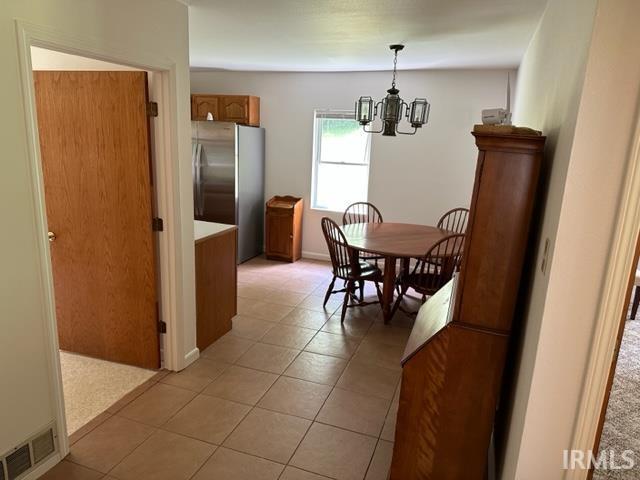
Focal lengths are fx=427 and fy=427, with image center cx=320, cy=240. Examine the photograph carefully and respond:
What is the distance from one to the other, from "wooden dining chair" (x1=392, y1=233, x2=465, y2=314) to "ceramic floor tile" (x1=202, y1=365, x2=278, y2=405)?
57.3 inches

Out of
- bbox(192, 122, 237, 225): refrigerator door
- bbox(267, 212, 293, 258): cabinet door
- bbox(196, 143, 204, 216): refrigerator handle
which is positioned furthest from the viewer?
bbox(267, 212, 293, 258): cabinet door

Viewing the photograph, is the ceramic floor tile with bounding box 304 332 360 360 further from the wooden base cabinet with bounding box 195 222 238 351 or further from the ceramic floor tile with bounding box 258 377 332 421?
the wooden base cabinet with bounding box 195 222 238 351

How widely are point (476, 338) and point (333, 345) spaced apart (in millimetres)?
1838

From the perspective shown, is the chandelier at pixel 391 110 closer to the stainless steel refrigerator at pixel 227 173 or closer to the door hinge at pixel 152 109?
the door hinge at pixel 152 109

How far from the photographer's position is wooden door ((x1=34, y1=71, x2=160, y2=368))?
2.58m

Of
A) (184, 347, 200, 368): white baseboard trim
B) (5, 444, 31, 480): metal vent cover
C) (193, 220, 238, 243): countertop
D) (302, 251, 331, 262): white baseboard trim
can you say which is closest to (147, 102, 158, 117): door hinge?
(193, 220, 238, 243): countertop

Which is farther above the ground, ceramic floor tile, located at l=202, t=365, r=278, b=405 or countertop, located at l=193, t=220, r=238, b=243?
countertop, located at l=193, t=220, r=238, b=243

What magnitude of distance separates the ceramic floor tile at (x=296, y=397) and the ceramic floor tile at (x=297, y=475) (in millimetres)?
421

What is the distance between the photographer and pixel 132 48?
224 cm

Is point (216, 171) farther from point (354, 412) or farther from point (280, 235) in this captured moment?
point (354, 412)

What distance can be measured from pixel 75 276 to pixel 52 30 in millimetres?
1667

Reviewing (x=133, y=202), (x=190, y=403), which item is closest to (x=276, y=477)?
(x=190, y=403)

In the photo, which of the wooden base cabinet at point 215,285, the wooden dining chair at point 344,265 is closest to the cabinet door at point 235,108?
the wooden dining chair at point 344,265

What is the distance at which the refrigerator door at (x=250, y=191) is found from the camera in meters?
5.27
